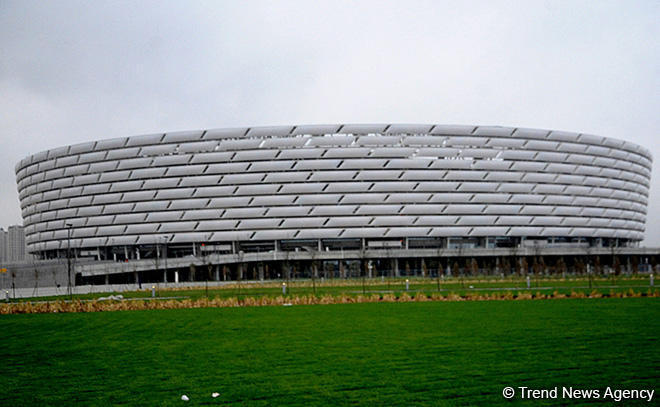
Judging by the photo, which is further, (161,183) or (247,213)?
(161,183)

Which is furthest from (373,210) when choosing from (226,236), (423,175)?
(226,236)

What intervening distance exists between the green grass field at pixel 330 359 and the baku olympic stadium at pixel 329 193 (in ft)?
179

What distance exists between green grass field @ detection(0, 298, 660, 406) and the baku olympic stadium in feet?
179

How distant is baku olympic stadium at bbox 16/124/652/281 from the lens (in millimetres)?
74375

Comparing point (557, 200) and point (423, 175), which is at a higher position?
point (423, 175)

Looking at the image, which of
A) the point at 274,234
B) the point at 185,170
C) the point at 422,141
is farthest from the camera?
the point at 185,170

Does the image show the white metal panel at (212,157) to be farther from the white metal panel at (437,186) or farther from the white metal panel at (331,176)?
the white metal panel at (437,186)

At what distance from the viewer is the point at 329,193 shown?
74688 millimetres

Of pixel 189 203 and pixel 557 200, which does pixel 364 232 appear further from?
pixel 557 200

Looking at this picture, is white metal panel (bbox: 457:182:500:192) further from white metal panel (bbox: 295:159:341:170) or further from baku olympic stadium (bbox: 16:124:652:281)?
white metal panel (bbox: 295:159:341:170)

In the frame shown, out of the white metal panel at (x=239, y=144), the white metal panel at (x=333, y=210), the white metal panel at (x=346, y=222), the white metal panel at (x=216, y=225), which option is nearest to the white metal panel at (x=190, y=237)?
the white metal panel at (x=216, y=225)

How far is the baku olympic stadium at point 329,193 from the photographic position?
244ft

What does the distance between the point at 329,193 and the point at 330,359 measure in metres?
65.0

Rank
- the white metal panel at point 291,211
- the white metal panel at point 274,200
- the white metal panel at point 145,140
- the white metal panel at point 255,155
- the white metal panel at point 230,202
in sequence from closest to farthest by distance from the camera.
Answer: the white metal panel at point 255,155 → the white metal panel at point 291,211 → the white metal panel at point 274,200 → the white metal panel at point 230,202 → the white metal panel at point 145,140
